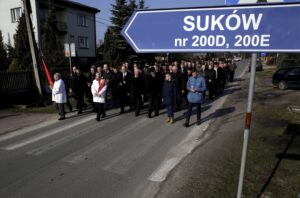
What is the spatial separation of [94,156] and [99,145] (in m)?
0.75

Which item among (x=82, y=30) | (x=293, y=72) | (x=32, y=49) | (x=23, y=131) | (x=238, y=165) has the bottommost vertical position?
(x=23, y=131)

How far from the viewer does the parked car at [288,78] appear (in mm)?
16469

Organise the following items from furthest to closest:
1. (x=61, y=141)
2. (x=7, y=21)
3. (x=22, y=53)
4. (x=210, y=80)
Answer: (x=7, y=21) < (x=22, y=53) < (x=210, y=80) < (x=61, y=141)

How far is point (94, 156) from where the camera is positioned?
5684mm

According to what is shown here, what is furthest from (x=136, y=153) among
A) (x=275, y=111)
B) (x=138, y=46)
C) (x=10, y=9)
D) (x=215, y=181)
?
(x=10, y=9)

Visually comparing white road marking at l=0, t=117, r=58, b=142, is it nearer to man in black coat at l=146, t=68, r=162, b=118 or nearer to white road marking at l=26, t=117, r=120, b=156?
white road marking at l=26, t=117, r=120, b=156

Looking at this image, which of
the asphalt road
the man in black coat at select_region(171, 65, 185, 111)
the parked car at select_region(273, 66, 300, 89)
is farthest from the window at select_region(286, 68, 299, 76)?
the asphalt road

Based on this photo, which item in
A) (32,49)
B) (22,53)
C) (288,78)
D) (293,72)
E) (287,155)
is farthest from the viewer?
(22,53)

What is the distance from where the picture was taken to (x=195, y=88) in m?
8.16

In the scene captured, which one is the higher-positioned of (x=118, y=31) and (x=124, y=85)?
(x=118, y=31)

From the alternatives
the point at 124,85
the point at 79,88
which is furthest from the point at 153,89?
the point at 79,88

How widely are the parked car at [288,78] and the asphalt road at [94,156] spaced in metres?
10.3

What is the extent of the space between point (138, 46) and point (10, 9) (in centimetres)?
3583

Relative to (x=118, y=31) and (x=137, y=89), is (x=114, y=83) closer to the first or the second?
(x=137, y=89)
